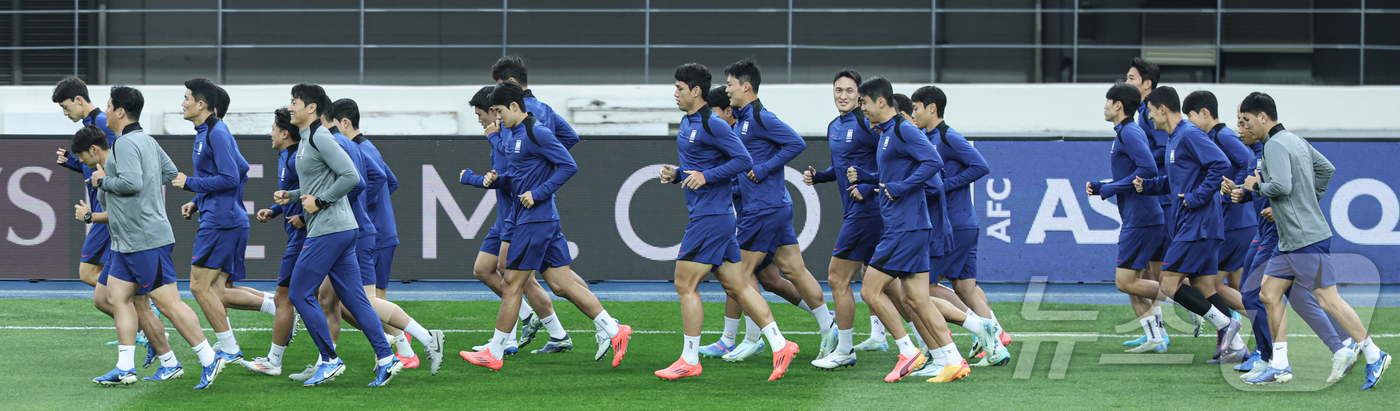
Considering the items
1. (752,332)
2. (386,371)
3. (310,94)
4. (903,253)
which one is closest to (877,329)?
(752,332)

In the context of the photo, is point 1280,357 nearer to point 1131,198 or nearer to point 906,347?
point 1131,198

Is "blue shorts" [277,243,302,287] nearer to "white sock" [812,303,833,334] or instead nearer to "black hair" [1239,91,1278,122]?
"white sock" [812,303,833,334]

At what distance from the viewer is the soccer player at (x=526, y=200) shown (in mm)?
7621

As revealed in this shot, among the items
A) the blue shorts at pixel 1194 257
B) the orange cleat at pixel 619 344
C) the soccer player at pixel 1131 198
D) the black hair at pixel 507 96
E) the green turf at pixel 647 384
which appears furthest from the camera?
the soccer player at pixel 1131 198

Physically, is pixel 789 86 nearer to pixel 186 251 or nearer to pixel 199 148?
pixel 186 251

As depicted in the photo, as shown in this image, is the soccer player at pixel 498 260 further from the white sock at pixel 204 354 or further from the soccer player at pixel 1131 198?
the soccer player at pixel 1131 198

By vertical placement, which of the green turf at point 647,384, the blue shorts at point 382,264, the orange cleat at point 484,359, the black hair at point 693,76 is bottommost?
the green turf at point 647,384

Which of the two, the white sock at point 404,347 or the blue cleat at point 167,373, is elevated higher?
the white sock at point 404,347

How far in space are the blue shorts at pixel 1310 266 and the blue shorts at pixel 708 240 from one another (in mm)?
3102

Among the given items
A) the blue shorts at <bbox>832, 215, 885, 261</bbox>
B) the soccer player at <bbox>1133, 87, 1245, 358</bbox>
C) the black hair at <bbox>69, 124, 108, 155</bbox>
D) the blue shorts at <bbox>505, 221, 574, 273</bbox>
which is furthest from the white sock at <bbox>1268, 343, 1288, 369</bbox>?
the black hair at <bbox>69, 124, 108, 155</bbox>

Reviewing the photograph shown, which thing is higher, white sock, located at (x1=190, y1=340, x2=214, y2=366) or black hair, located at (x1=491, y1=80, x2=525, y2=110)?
black hair, located at (x1=491, y1=80, x2=525, y2=110)

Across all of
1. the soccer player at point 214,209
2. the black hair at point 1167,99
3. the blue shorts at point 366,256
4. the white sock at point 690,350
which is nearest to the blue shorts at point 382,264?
the blue shorts at point 366,256

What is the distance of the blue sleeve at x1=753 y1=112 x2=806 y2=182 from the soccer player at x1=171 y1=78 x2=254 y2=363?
3126mm

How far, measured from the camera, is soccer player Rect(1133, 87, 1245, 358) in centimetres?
789
